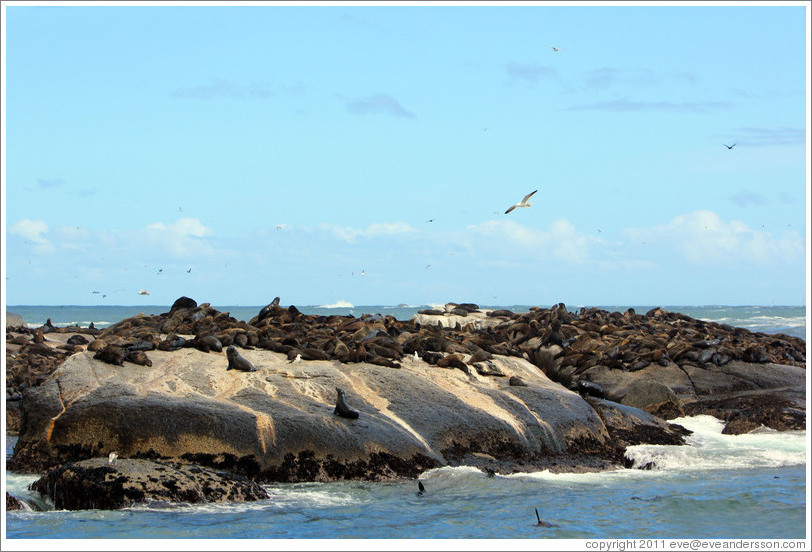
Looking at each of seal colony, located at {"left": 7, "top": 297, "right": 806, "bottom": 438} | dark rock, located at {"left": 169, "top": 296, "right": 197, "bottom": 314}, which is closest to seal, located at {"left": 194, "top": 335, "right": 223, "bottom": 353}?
seal colony, located at {"left": 7, "top": 297, "right": 806, "bottom": 438}

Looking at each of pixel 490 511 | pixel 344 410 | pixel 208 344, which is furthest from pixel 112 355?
pixel 490 511

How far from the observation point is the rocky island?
496 inches

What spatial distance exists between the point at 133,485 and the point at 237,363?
4.04 metres

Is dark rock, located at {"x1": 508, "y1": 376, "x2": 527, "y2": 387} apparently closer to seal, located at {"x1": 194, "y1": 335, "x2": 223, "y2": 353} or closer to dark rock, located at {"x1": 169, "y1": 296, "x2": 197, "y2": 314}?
seal, located at {"x1": 194, "y1": 335, "x2": 223, "y2": 353}

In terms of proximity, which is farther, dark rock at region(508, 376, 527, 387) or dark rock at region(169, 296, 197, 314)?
dark rock at region(169, 296, 197, 314)

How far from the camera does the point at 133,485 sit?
11.4 m

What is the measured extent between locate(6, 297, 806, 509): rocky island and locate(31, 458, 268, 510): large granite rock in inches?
0.9

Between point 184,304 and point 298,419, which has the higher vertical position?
point 184,304

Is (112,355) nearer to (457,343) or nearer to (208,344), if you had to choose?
(208,344)

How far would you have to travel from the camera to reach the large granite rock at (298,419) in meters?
12.8

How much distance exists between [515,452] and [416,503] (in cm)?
318

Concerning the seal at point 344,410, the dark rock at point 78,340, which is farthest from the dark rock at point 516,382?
the dark rock at point 78,340

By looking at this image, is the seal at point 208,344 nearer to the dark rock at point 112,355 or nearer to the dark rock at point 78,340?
the dark rock at point 112,355

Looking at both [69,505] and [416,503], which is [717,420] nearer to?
[416,503]
